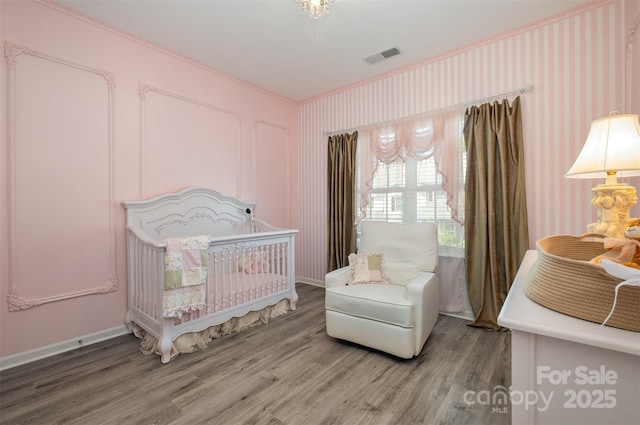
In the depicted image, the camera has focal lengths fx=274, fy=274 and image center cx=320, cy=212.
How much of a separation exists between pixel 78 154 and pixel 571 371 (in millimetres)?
3097

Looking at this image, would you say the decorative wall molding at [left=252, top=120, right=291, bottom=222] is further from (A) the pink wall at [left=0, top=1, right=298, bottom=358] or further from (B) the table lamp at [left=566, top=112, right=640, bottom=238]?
(B) the table lamp at [left=566, top=112, right=640, bottom=238]

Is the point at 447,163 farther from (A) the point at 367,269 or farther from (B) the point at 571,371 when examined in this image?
(B) the point at 571,371

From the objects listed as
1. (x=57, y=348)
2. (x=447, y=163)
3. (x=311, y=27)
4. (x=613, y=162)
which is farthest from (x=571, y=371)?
(x=57, y=348)

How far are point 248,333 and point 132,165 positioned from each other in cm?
186

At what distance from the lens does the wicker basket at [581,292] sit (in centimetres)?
58

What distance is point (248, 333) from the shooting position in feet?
8.07

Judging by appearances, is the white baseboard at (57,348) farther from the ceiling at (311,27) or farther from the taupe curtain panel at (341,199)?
the ceiling at (311,27)

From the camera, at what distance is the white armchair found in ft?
6.34

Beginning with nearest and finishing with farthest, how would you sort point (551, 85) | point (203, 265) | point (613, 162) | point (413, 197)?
point (613, 162) → point (203, 265) → point (551, 85) → point (413, 197)

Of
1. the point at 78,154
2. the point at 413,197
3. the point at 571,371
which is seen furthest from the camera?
the point at 413,197

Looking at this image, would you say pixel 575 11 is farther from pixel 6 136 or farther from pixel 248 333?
pixel 6 136

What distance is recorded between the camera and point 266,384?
68.4 inches

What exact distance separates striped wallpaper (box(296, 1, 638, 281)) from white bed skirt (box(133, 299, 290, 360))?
254 cm

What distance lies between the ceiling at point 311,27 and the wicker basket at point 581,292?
2239mm
